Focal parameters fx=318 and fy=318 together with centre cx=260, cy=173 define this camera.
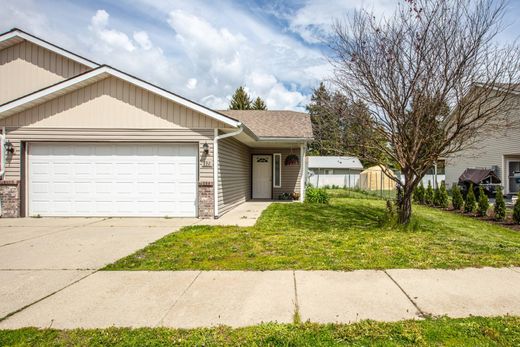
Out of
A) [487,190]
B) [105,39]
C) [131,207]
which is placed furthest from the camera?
[487,190]

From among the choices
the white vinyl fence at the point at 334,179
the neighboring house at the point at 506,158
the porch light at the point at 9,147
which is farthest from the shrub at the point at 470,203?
the white vinyl fence at the point at 334,179

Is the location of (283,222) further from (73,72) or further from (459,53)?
(73,72)

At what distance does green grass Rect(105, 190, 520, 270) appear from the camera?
15.5 feet

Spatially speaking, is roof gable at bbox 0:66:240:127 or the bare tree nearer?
the bare tree

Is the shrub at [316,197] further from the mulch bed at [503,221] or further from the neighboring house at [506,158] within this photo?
the neighboring house at [506,158]

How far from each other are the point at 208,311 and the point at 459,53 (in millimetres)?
7072

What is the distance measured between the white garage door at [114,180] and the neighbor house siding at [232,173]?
95 centimetres

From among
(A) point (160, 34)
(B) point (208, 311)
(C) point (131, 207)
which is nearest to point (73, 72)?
(A) point (160, 34)

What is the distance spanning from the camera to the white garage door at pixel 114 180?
9.62 meters

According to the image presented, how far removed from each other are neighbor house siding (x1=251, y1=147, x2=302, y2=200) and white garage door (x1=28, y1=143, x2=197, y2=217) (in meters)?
6.79

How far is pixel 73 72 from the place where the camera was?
12.0 meters

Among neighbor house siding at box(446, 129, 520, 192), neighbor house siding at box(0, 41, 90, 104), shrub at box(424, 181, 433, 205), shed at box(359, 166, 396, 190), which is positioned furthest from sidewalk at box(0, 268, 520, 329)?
shed at box(359, 166, 396, 190)

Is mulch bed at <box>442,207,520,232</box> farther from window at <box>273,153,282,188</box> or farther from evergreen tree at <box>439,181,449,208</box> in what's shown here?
window at <box>273,153,282,188</box>

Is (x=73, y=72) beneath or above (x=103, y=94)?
above
